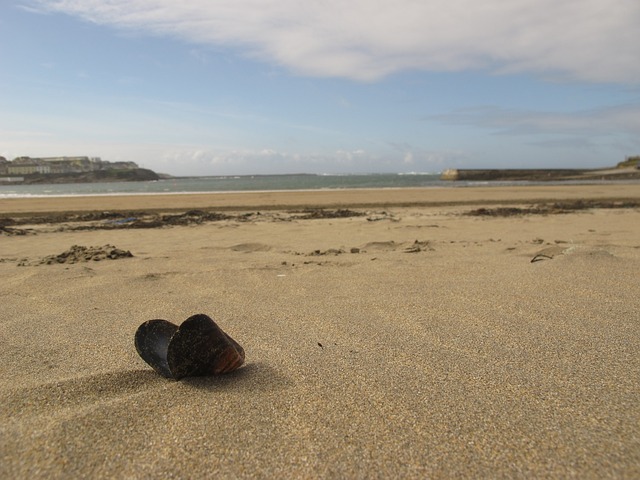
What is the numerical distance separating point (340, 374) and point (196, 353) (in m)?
0.62

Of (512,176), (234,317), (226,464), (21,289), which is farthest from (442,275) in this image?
(512,176)

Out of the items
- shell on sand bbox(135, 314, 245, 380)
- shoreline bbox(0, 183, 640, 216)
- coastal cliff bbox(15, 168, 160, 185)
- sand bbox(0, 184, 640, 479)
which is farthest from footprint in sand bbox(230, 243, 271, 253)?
coastal cliff bbox(15, 168, 160, 185)

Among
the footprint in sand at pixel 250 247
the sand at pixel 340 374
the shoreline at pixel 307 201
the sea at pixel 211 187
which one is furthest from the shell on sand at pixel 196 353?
the sea at pixel 211 187

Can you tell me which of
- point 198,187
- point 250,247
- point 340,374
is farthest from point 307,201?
point 198,187

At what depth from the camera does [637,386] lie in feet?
5.93

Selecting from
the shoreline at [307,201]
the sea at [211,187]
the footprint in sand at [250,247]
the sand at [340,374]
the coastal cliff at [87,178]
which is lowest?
the sand at [340,374]

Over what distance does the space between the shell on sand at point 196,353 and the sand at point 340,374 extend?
45 mm

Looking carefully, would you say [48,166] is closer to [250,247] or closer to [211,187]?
[211,187]

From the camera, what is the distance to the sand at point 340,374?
139 centimetres

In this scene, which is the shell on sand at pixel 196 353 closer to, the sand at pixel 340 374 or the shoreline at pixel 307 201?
the sand at pixel 340 374

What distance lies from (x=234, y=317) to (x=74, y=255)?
11.0ft

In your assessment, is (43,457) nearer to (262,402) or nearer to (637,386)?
(262,402)

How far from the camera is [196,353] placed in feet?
6.17

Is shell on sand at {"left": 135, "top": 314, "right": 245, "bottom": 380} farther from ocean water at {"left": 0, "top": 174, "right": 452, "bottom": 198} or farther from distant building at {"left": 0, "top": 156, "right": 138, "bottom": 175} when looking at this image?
distant building at {"left": 0, "top": 156, "right": 138, "bottom": 175}
